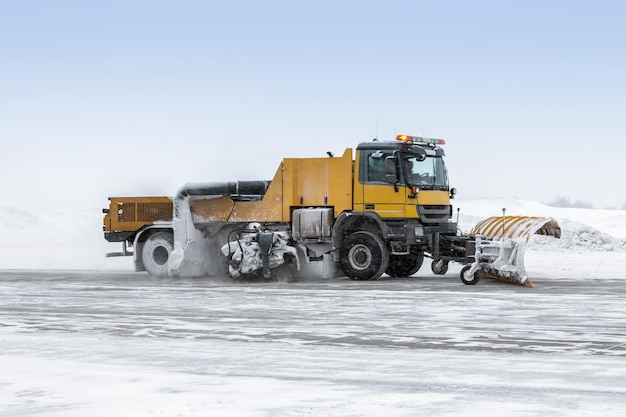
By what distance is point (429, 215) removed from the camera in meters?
20.3

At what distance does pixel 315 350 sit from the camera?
31.0 feet

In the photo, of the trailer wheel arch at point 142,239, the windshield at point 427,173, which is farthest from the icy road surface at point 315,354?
the trailer wheel arch at point 142,239

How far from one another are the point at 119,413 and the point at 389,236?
13.9 metres

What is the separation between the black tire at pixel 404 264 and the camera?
72.5 feet

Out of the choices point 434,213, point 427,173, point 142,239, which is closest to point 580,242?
point 434,213

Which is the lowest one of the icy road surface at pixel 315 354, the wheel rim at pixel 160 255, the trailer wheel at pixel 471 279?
the icy road surface at pixel 315 354

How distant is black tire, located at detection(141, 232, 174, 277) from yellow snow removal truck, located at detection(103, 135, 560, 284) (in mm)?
507

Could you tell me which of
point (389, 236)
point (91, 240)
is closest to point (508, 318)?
point (389, 236)

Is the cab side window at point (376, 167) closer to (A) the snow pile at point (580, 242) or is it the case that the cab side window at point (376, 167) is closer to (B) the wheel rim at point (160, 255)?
(B) the wheel rim at point (160, 255)

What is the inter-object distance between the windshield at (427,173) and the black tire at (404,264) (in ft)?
7.12

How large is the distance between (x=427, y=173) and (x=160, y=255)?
269 inches

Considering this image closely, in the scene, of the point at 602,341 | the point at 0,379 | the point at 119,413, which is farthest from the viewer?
the point at 602,341

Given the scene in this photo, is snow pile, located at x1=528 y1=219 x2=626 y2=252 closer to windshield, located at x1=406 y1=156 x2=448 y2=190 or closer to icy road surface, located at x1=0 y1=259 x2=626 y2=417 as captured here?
windshield, located at x1=406 y1=156 x2=448 y2=190

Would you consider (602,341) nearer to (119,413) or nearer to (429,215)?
(119,413)
